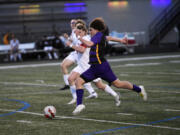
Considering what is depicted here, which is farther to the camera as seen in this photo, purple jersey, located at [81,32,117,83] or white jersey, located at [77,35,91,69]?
white jersey, located at [77,35,91,69]

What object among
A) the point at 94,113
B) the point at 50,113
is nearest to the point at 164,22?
the point at 94,113

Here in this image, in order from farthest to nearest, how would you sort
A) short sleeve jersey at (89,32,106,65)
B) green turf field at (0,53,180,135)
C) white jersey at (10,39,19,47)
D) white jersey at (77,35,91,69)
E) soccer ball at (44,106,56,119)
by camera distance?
white jersey at (10,39,19,47) < white jersey at (77,35,91,69) < short sleeve jersey at (89,32,106,65) < soccer ball at (44,106,56,119) < green turf field at (0,53,180,135)

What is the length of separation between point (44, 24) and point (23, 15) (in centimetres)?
198

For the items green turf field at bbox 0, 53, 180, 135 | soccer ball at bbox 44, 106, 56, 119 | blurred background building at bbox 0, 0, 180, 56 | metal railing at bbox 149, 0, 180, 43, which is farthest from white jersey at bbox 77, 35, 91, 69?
metal railing at bbox 149, 0, 180, 43

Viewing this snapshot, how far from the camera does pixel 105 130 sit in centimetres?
716

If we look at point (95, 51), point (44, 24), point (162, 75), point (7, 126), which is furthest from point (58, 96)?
point (44, 24)

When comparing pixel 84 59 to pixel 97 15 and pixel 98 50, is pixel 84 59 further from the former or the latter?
pixel 97 15

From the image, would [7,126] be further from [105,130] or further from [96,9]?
[96,9]

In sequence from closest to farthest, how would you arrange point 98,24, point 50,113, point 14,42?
point 50,113, point 98,24, point 14,42

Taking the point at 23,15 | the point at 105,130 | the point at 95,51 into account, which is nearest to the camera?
the point at 105,130

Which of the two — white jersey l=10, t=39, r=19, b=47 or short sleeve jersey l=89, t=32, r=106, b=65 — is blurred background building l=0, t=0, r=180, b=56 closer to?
white jersey l=10, t=39, r=19, b=47

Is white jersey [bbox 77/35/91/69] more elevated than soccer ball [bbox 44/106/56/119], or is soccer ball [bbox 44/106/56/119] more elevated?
white jersey [bbox 77/35/91/69]

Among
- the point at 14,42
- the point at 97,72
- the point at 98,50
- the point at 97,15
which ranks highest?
the point at 98,50

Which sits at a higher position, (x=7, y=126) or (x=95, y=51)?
(x=95, y=51)
